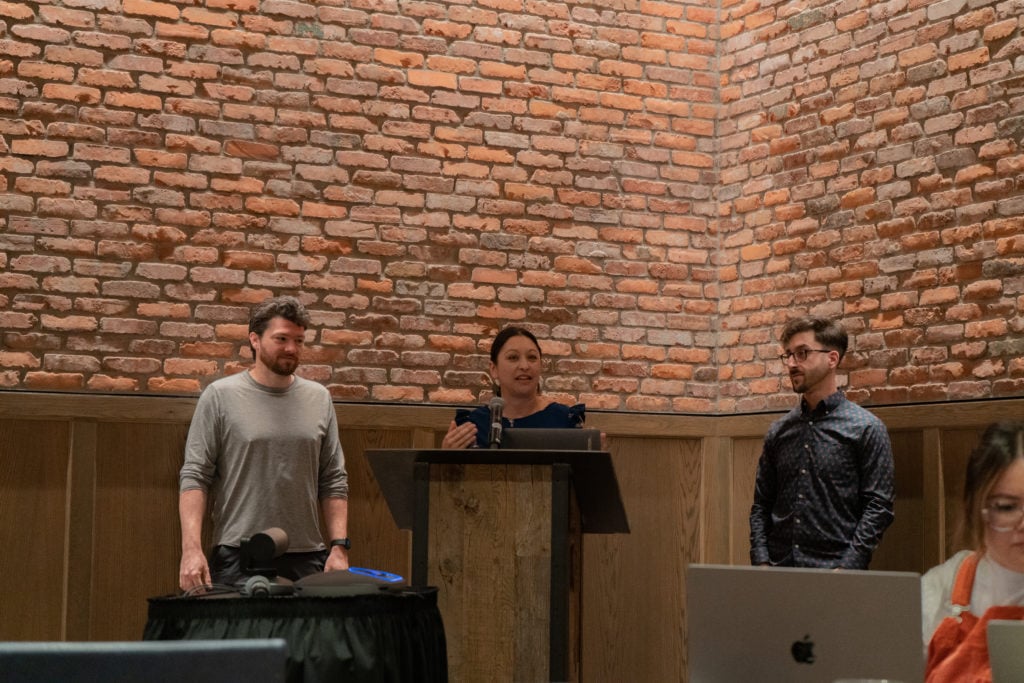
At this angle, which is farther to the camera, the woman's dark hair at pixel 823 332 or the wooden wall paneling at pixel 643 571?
the wooden wall paneling at pixel 643 571

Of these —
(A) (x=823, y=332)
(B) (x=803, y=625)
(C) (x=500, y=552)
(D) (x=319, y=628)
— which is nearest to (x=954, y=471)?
(A) (x=823, y=332)

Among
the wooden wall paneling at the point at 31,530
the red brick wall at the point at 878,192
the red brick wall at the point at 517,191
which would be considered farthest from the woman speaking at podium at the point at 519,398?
the wooden wall paneling at the point at 31,530

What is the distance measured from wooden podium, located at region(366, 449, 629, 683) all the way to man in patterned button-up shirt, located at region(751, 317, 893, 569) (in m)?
1.28

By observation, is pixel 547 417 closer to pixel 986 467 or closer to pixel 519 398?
pixel 519 398

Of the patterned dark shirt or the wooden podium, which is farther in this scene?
the patterned dark shirt

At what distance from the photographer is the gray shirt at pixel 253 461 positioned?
474 centimetres

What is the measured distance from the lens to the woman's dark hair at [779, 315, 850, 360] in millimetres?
4949

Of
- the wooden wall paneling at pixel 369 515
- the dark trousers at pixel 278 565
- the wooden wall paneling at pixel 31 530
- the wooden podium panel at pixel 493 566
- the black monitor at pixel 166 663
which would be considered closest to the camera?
the black monitor at pixel 166 663

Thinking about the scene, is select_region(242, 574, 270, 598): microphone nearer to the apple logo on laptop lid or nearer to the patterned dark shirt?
the apple logo on laptop lid

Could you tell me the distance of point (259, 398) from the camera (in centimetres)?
483

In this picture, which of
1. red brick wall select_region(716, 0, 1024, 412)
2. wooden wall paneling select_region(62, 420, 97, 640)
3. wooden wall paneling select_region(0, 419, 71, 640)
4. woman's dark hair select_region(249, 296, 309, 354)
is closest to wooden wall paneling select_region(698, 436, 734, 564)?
red brick wall select_region(716, 0, 1024, 412)

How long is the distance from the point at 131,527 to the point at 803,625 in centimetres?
380

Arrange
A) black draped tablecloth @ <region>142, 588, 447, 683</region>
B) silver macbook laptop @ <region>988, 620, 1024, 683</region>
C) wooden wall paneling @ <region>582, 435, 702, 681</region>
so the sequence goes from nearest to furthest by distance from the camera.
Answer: silver macbook laptop @ <region>988, 620, 1024, 683</region>
black draped tablecloth @ <region>142, 588, 447, 683</region>
wooden wall paneling @ <region>582, 435, 702, 681</region>

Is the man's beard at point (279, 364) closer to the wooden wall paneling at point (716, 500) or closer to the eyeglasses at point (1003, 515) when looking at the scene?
the wooden wall paneling at point (716, 500)
